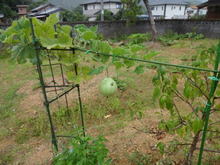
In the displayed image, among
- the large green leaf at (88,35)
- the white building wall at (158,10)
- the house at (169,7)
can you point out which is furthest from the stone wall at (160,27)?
the white building wall at (158,10)

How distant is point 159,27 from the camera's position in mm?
11453

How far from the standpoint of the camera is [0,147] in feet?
8.39

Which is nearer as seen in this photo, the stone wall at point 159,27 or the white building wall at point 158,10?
the stone wall at point 159,27

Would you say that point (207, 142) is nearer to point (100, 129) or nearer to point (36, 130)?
point (100, 129)

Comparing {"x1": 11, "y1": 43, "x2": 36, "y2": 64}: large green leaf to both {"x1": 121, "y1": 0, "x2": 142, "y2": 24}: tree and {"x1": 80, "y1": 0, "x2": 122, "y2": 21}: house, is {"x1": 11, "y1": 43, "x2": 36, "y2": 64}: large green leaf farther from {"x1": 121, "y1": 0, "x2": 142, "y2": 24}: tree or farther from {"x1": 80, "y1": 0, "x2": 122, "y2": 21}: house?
{"x1": 80, "y1": 0, "x2": 122, "y2": 21}: house

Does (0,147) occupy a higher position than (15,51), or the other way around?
(15,51)

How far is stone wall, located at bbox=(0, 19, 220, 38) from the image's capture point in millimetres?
10406

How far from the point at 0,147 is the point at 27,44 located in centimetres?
200

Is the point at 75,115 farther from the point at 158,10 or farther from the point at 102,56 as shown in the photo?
the point at 158,10

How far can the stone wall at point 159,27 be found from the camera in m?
10.4

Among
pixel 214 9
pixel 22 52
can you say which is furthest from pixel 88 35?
pixel 214 9

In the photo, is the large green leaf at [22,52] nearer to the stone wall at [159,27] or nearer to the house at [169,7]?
the stone wall at [159,27]

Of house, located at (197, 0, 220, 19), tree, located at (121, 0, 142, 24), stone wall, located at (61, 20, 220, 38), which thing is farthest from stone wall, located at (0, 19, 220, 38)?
house, located at (197, 0, 220, 19)

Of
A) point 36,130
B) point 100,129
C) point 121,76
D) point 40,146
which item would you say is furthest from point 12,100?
point 121,76
